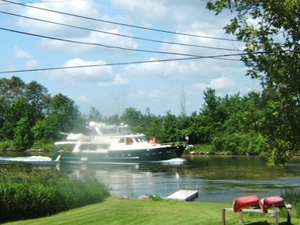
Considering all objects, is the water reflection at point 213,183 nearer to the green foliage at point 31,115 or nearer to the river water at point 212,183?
the river water at point 212,183

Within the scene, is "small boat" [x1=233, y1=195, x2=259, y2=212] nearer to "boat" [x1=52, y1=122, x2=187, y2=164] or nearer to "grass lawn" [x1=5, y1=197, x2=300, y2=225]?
"grass lawn" [x1=5, y1=197, x2=300, y2=225]

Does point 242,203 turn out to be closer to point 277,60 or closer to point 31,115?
point 277,60

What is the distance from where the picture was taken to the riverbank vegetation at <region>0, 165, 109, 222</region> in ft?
59.8

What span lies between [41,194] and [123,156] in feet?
145

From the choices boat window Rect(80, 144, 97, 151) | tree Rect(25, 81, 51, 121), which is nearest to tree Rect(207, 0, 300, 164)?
boat window Rect(80, 144, 97, 151)

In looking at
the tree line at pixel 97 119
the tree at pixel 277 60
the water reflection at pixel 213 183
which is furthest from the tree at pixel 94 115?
the tree at pixel 277 60

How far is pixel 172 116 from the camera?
91062mm

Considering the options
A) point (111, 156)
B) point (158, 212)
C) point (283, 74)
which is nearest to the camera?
point (283, 74)

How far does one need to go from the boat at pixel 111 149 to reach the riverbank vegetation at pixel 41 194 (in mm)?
38565

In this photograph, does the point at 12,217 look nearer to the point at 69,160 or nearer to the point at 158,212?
the point at 158,212

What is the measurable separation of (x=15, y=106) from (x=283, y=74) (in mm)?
82073

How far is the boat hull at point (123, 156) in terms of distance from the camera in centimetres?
6172

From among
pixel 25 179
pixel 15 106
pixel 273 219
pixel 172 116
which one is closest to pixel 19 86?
pixel 15 106

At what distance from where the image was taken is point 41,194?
1892 cm
